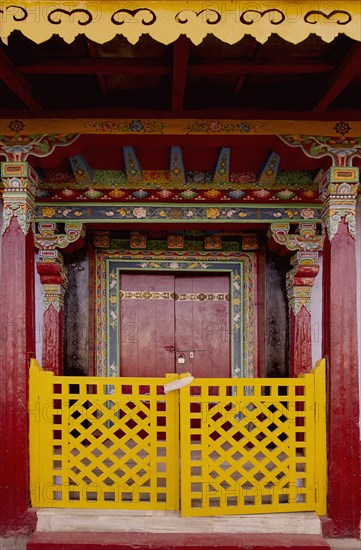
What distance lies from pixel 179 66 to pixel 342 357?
7.83 ft

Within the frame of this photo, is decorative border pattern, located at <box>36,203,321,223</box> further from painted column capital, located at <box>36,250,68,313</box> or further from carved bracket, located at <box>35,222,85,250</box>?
painted column capital, located at <box>36,250,68,313</box>

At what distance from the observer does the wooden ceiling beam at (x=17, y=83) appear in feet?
11.9

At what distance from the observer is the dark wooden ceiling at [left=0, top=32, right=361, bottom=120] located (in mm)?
3715

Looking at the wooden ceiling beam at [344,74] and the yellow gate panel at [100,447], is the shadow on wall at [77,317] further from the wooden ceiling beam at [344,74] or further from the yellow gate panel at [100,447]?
the wooden ceiling beam at [344,74]

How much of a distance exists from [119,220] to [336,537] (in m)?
3.56

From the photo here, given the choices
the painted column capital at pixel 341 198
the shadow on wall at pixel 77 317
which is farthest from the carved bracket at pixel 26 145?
the shadow on wall at pixel 77 317

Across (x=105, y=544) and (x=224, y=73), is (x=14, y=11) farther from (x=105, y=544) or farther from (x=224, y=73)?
(x=105, y=544)

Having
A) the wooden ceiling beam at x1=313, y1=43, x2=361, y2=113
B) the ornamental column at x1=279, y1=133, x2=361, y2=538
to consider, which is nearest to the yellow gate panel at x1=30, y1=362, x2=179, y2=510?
the ornamental column at x1=279, y1=133, x2=361, y2=538

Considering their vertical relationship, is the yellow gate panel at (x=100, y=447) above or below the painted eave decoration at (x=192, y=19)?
below

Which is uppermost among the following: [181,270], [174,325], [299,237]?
[299,237]

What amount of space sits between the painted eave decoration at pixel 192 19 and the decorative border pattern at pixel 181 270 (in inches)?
159

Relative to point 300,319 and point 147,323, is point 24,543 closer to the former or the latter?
point 147,323

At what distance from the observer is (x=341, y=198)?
4.43 m

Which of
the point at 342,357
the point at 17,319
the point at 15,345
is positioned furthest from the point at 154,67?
the point at 342,357
